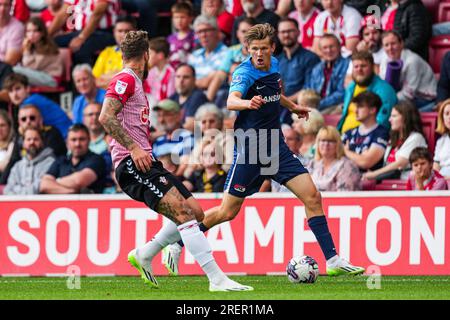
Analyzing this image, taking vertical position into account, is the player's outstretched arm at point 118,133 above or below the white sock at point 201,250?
above

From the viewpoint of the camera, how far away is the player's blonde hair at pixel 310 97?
1477 centimetres

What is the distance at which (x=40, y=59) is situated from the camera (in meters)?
17.7

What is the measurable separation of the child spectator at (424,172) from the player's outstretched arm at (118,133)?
4756 mm

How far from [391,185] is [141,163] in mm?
5259

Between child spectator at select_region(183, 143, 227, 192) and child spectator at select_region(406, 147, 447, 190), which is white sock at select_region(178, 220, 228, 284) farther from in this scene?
child spectator at select_region(183, 143, 227, 192)

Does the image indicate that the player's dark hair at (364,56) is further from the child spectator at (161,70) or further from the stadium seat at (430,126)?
the child spectator at (161,70)

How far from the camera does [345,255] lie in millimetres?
12492

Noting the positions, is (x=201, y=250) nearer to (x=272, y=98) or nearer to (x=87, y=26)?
(x=272, y=98)

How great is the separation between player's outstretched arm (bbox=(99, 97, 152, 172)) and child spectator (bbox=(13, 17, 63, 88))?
8.57m

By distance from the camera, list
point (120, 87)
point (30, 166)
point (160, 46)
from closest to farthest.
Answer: point (120, 87), point (30, 166), point (160, 46)

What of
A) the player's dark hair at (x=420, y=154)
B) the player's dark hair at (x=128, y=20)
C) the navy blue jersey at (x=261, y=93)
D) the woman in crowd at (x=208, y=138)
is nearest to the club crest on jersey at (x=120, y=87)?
the navy blue jersey at (x=261, y=93)

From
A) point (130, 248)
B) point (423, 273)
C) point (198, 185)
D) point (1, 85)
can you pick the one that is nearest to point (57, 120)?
point (1, 85)

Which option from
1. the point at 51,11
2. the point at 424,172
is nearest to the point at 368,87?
the point at 424,172

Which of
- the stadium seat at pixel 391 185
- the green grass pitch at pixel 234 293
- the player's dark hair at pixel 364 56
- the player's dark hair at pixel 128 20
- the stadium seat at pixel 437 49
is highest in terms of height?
the player's dark hair at pixel 128 20
